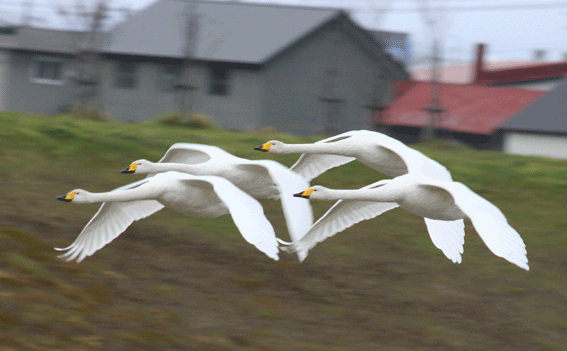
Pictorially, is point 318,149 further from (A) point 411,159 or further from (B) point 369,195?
(A) point 411,159

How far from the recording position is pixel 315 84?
3441cm

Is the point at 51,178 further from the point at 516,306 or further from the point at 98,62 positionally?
the point at 98,62

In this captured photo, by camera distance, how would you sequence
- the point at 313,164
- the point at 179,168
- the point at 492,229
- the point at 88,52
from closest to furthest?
the point at 492,229 < the point at 179,168 < the point at 313,164 < the point at 88,52

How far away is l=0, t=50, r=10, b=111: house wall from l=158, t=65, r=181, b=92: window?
7.03 meters

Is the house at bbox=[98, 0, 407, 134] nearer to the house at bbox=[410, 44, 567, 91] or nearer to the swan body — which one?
the house at bbox=[410, 44, 567, 91]

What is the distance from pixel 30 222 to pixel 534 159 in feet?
41.1

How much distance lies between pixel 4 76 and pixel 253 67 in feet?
37.8

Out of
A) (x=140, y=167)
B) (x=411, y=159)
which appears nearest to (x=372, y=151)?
(x=411, y=159)

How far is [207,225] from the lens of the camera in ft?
39.2

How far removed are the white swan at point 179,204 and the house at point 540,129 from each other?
24.1 meters

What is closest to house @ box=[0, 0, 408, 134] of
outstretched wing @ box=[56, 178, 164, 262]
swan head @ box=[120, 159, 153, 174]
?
outstretched wing @ box=[56, 178, 164, 262]

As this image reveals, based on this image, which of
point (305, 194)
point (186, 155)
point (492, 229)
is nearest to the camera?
point (492, 229)

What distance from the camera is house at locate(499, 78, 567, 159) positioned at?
29406 millimetres

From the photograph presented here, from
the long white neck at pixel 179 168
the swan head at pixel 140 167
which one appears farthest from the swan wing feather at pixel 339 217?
the swan head at pixel 140 167
